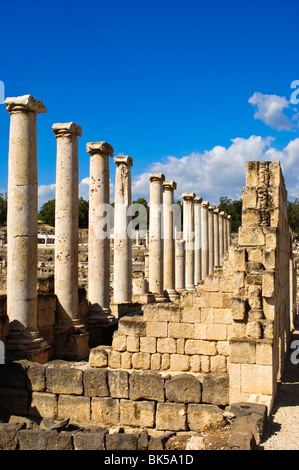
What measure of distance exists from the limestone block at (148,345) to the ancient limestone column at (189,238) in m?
17.2

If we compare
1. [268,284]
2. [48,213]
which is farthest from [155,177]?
[48,213]

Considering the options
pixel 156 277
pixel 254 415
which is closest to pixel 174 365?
pixel 254 415

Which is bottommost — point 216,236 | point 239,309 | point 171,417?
point 171,417

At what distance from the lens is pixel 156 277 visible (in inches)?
811

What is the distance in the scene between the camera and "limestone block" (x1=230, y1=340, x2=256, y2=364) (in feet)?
30.5

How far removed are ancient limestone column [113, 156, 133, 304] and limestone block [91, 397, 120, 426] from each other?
8395 millimetres

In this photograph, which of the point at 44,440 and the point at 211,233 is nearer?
the point at 44,440

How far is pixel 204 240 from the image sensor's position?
31703 millimetres

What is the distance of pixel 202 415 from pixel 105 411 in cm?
195

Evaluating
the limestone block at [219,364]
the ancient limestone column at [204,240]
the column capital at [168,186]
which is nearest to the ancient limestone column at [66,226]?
the limestone block at [219,364]

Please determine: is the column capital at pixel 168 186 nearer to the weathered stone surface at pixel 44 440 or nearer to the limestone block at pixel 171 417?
the limestone block at pixel 171 417

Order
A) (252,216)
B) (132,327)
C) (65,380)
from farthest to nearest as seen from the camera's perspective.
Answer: (132,327)
(252,216)
(65,380)

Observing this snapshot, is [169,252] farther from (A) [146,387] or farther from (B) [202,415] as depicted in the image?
(B) [202,415]
